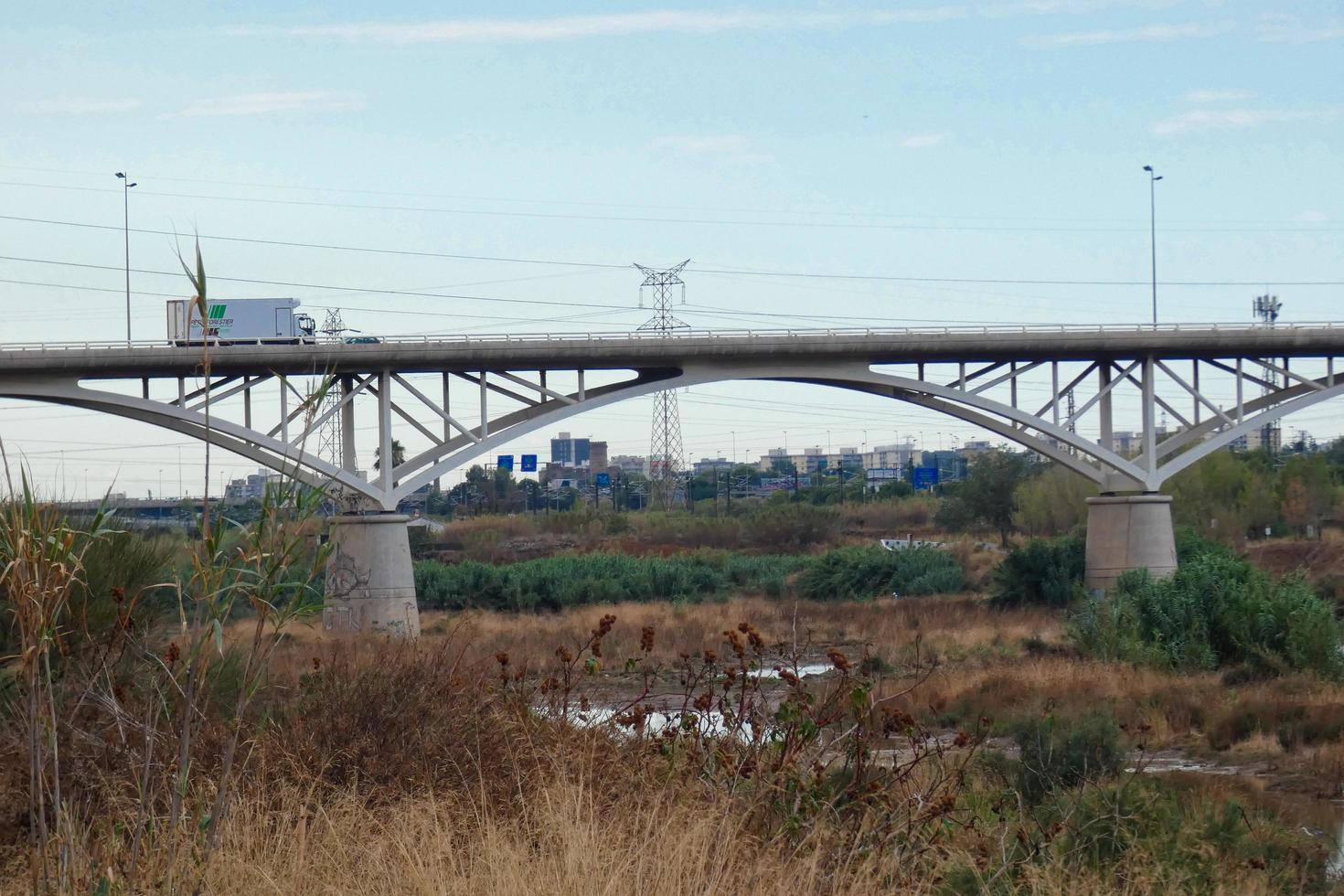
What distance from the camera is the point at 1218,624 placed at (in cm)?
2627

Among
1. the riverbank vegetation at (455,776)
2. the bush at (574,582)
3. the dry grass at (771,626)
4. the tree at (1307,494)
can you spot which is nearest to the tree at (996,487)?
the tree at (1307,494)

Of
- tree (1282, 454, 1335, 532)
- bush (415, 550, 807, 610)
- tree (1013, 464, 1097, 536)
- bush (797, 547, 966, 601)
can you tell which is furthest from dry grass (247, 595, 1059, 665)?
tree (1282, 454, 1335, 532)

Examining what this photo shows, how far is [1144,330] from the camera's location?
36344 millimetres

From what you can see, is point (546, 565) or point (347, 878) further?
point (546, 565)

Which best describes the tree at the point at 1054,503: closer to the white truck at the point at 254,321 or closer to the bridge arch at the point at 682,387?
the bridge arch at the point at 682,387

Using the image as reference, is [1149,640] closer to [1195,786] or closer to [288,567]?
[1195,786]

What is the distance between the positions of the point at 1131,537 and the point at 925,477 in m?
86.3

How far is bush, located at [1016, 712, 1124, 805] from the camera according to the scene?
35.3ft

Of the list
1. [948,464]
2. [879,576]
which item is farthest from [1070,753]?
[948,464]

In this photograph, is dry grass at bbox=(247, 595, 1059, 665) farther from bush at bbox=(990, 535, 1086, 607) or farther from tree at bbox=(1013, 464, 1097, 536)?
tree at bbox=(1013, 464, 1097, 536)

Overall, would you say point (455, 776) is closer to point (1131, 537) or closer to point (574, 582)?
point (1131, 537)

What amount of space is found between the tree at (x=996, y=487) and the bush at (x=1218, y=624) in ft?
135

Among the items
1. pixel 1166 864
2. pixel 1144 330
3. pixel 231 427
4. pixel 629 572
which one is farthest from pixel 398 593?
pixel 1166 864

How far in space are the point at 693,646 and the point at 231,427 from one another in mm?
10298
